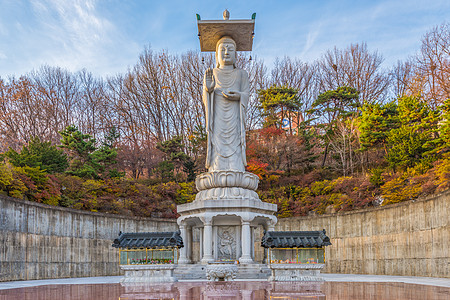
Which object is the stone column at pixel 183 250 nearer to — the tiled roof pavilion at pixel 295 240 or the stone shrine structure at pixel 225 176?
the stone shrine structure at pixel 225 176

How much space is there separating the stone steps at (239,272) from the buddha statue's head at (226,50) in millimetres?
9101

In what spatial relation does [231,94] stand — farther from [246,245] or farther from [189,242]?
[189,242]

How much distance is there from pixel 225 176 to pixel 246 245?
3.05 m

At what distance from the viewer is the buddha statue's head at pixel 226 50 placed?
65.6 ft

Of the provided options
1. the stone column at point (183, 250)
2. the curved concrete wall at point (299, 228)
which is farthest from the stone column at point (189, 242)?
the curved concrete wall at point (299, 228)

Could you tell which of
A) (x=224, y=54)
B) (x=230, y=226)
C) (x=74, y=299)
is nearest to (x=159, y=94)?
(x=224, y=54)

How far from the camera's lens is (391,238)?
21969 millimetres

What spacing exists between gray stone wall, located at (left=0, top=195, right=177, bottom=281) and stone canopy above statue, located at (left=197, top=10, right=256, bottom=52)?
1100 cm

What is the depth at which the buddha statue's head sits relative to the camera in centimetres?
1998

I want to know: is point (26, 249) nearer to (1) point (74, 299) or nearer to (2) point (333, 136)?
(1) point (74, 299)

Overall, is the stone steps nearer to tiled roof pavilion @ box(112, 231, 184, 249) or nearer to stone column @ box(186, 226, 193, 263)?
stone column @ box(186, 226, 193, 263)

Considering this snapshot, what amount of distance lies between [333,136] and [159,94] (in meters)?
18.8

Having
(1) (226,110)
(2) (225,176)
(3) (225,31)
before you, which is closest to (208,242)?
(2) (225,176)

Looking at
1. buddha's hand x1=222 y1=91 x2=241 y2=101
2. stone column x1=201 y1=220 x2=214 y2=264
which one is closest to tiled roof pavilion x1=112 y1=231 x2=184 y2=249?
stone column x1=201 y1=220 x2=214 y2=264
